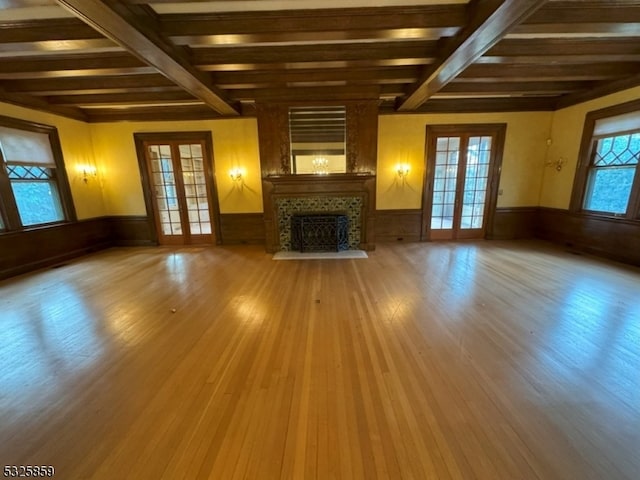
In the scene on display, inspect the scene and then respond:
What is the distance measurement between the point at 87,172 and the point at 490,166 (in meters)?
8.99

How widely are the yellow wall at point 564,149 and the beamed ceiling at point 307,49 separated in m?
0.22

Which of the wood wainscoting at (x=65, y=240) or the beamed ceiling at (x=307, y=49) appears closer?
the beamed ceiling at (x=307, y=49)

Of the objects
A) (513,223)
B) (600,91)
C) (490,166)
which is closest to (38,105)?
(490,166)

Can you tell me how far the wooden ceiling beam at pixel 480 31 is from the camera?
2260mm

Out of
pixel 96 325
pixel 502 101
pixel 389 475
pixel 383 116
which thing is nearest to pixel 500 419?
pixel 389 475

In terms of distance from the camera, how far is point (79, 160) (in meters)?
5.73

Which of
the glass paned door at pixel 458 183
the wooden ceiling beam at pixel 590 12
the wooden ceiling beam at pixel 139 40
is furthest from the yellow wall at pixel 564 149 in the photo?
the wooden ceiling beam at pixel 139 40

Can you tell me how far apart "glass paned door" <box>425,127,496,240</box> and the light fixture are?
→ 233 cm

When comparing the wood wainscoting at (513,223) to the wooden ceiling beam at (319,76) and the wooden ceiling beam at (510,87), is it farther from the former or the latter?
the wooden ceiling beam at (319,76)

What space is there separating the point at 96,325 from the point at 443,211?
6483 millimetres

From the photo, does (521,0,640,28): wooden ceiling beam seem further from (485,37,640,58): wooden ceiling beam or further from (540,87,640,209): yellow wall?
(540,87,640,209): yellow wall

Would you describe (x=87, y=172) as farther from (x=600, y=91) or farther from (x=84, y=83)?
(x=600, y=91)

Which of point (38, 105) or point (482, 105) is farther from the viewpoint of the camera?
point (482, 105)

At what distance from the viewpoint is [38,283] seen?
4.11m
